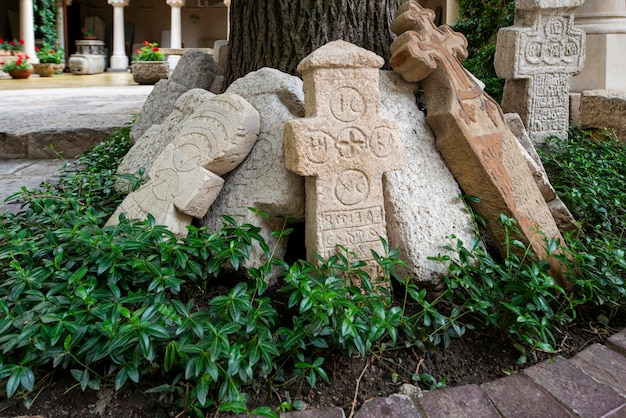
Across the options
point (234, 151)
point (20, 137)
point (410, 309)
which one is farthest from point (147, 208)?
point (20, 137)

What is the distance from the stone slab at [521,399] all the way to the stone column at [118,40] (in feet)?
68.4

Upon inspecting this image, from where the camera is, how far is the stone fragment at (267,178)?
194cm

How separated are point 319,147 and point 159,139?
3.84 feet

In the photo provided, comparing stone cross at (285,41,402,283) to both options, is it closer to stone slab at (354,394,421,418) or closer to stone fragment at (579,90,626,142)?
stone slab at (354,394,421,418)

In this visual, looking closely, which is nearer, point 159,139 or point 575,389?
point 575,389

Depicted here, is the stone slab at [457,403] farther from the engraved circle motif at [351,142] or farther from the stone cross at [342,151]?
the engraved circle motif at [351,142]

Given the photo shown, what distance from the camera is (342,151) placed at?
185cm

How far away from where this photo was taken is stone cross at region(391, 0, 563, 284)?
2.10 metres

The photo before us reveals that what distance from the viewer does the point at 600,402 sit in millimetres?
1449

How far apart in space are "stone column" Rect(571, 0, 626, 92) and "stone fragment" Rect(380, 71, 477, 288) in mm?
3122

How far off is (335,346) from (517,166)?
48.2 inches

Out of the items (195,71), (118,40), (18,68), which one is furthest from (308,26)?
(118,40)

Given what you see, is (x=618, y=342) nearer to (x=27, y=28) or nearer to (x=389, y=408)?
(x=389, y=408)

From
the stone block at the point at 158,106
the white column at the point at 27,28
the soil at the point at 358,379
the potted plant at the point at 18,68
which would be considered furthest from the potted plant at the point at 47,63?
the soil at the point at 358,379
